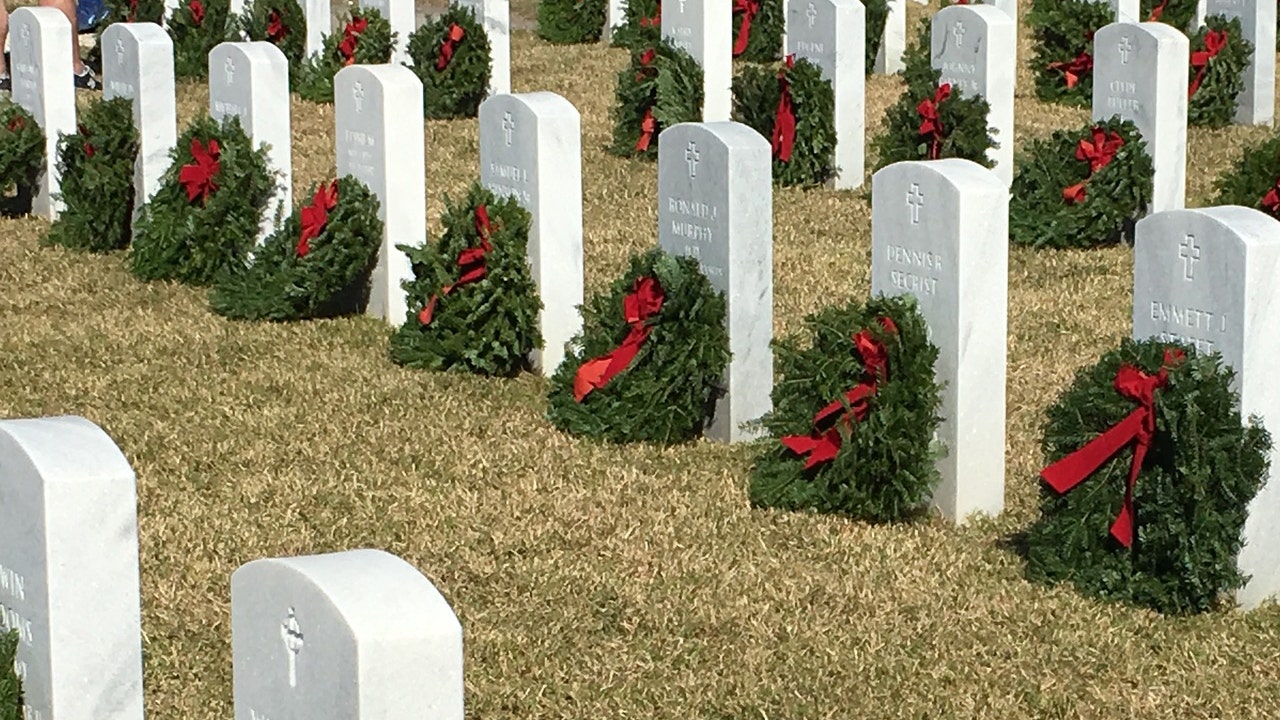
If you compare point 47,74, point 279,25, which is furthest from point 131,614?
point 279,25

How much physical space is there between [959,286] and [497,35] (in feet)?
29.2

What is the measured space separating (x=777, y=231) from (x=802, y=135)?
1245 mm

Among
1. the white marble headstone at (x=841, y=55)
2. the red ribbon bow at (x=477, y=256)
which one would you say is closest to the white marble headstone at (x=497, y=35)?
the white marble headstone at (x=841, y=55)

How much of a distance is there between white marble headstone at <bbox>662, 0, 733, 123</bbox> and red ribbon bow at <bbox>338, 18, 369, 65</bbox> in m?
2.54

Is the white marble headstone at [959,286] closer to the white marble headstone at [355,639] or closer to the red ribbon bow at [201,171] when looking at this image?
the white marble headstone at [355,639]

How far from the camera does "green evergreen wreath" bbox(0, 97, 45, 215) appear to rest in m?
12.6

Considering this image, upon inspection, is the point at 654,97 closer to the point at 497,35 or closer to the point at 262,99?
the point at 497,35

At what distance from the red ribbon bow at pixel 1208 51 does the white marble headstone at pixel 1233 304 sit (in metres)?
8.15

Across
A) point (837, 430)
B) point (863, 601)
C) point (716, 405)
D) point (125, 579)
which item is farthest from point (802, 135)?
point (125, 579)

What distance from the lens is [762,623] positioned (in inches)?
257

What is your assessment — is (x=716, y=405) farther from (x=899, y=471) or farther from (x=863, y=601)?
(x=863, y=601)

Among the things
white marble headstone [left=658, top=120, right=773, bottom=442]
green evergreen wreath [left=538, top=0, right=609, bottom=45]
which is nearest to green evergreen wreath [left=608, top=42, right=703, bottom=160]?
green evergreen wreath [left=538, top=0, right=609, bottom=45]

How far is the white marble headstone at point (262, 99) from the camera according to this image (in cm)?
1086

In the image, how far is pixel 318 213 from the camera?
10398 millimetres
